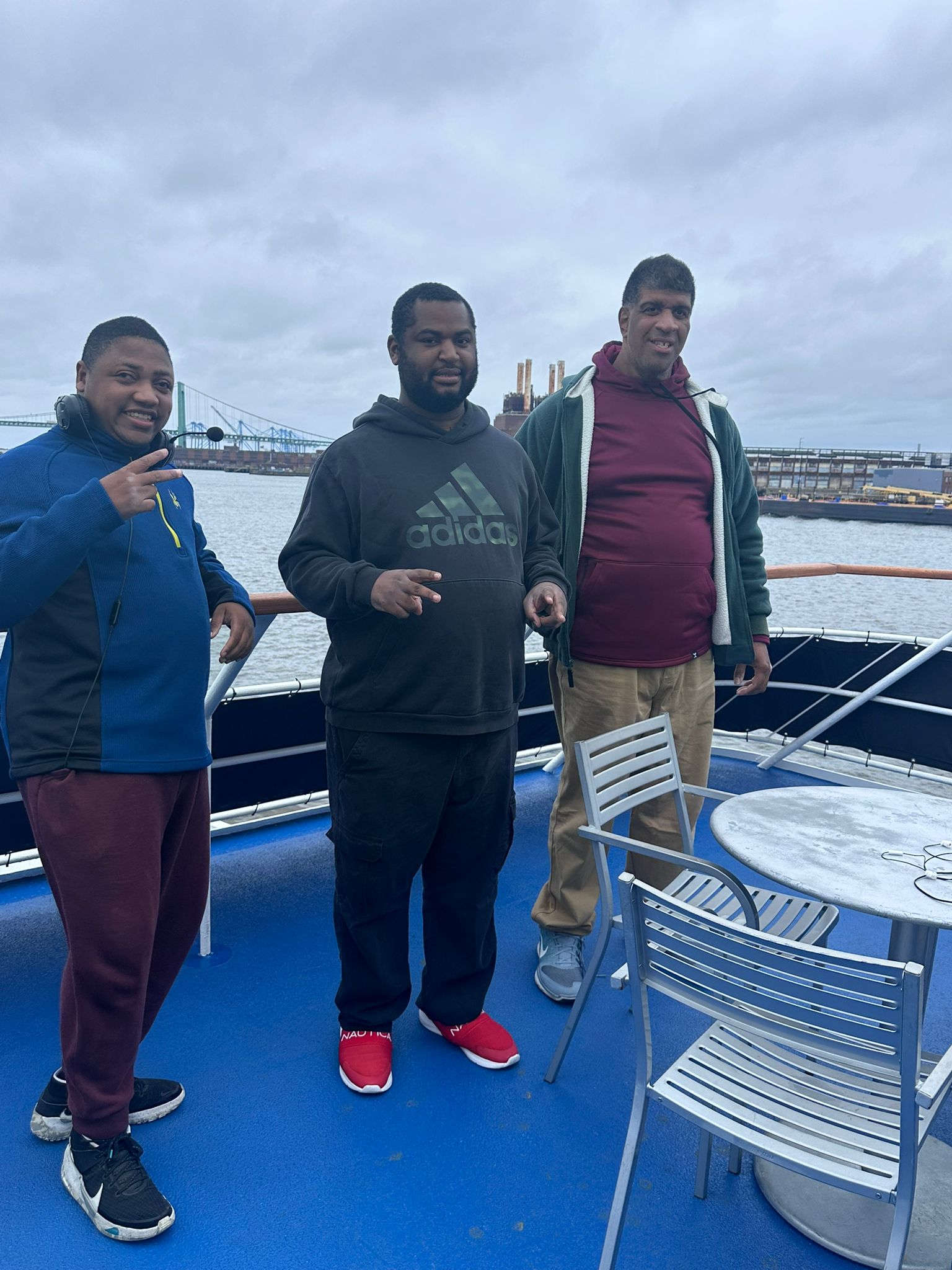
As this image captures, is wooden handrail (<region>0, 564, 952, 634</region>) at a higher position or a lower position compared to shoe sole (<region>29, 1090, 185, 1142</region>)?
higher

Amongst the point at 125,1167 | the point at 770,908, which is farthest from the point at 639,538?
the point at 125,1167

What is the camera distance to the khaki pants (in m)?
2.19

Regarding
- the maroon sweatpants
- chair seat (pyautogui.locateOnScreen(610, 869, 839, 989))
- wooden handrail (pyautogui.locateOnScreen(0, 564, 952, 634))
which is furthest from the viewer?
wooden handrail (pyautogui.locateOnScreen(0, 564, 952, 634))

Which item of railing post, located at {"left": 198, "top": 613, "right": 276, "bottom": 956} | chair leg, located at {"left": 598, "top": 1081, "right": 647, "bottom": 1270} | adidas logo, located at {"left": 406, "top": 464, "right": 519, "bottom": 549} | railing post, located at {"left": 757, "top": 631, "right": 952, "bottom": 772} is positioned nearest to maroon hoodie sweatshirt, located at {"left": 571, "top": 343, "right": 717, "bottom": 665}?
adidas logo, located at {"left": 406, "top": 464, "right": 519, "bottom": 549}

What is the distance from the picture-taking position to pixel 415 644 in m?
1.67

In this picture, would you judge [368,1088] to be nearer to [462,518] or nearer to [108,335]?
[462,518]

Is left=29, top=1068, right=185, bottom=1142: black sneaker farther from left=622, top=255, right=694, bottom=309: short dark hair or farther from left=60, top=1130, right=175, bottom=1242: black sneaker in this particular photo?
left=622, top=255, right=694, bottom=309: short dark hair

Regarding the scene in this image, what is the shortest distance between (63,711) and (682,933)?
998 mm

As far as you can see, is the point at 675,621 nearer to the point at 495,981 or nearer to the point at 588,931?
the point at 588,931

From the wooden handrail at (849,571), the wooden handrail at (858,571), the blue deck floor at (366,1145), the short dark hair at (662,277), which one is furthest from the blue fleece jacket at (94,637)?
the wooden handrail at (858,571)

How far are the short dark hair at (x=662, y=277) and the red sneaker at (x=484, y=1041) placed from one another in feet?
5.75

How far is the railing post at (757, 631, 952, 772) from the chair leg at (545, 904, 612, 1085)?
7.08 ft

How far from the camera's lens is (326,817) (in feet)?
10.7

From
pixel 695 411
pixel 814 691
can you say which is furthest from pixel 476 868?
pixel 814 691
